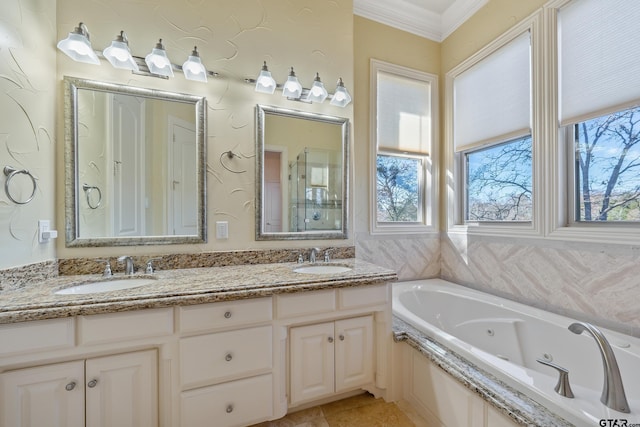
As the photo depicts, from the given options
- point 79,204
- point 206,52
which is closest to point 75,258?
point 79,204

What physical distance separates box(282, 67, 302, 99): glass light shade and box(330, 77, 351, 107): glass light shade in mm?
277

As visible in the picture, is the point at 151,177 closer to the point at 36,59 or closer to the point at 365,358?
the point at 36,59

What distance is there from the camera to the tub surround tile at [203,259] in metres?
1.45

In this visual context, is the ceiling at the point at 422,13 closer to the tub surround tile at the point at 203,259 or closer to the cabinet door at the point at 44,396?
the tub surround tile at the point at 203,259

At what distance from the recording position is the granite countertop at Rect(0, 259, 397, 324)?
101 cm

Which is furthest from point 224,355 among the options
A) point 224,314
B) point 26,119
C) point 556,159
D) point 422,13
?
point 422,13

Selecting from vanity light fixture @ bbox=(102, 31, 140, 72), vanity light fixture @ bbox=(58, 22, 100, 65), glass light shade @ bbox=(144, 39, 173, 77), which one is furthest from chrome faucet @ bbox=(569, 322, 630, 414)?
vanity light fixture @ bbox=(58, 22, 100, 65)

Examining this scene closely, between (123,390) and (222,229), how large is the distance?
35.8 inches

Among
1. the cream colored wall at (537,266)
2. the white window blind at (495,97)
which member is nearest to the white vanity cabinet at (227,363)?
the cream colored wall at (537,266)

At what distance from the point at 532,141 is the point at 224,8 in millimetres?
2280

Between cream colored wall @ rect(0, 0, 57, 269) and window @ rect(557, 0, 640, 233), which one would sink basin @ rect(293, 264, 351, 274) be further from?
window @ rect(557, 0, 640, 233)

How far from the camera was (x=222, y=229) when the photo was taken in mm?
1730

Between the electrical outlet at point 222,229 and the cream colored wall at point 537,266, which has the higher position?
the electrical outlet at point 222,229

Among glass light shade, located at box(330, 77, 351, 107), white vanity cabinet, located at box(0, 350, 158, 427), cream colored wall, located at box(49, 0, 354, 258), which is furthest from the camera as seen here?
glass light shade, located at box(330, 77, 351, 107)
